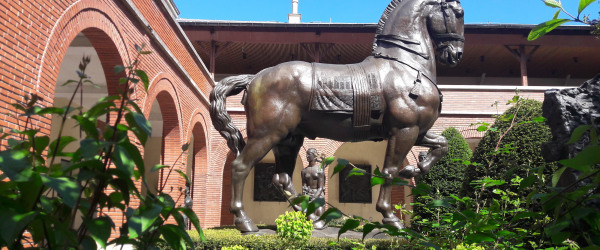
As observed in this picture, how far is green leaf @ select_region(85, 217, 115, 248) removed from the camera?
83cm

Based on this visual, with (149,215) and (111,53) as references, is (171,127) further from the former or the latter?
(149,215)

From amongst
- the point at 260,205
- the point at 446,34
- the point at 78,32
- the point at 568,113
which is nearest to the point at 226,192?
the point at 260,205

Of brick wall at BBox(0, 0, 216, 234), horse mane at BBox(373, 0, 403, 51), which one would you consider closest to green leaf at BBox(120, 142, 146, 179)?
brick wall at BBox(0, 0, 216, 234)

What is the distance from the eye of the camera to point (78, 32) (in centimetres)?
623

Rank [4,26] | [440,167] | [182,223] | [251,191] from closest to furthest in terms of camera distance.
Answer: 1. [182,223]
2. [4,26]
3. [440,167]
4. [251,191]

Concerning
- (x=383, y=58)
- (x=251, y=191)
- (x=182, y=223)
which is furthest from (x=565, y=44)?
(x=182, y=223)

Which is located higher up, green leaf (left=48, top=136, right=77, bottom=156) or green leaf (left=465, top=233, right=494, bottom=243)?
green leaf (left=48, top=136, right=77, bottom=156)

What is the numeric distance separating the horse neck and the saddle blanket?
1.16 ft

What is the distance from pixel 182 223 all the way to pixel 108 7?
6716 mm

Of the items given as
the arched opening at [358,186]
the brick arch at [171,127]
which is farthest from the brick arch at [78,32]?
the arched opening at [358,186]

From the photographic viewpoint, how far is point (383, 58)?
4.26 metres

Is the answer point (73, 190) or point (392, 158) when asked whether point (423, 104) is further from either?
point (73, 190)

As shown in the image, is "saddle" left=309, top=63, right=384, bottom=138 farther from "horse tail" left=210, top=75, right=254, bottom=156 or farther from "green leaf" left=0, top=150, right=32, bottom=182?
"green leaf" left=0, top=150, right=32, bottom=182

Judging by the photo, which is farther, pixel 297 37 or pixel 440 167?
pixel 297 37
